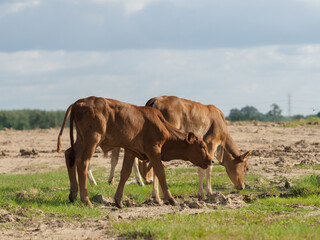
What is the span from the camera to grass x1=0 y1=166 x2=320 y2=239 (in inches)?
279

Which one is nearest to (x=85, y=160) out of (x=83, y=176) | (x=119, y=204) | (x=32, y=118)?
(x=83, y=176)

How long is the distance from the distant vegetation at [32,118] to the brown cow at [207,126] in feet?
91.9

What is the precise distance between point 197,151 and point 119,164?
345 inches

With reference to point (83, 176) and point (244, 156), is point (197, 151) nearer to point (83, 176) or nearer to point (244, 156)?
point (83, 176)

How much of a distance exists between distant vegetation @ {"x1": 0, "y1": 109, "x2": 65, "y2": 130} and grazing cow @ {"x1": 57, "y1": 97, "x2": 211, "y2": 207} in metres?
29.5

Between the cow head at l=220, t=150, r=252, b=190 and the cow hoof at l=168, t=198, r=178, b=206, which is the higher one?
the cow head at l=220, t=150, r=252, b=190

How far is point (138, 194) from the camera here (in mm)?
10914

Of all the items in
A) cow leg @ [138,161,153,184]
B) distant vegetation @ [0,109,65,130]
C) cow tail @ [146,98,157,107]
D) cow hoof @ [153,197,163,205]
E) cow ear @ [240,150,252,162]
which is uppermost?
cow tail @ [146,98,157,107]

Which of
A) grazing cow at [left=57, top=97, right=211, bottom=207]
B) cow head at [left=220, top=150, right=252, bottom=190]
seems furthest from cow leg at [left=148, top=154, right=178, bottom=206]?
cow head at [left=220, top=150, right=252, bottom=190]

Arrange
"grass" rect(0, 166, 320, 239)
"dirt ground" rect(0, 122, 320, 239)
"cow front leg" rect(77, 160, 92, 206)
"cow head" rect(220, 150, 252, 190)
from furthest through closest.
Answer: "cow head" rect(220, 150, 252, 190)
"cow front leg" rect(77, 160, 92, 206)
"dirt ground" rect(0, 122, 320, 239)
"grass" rect(0, 166, 320, 239)

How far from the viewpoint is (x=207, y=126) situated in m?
11.9

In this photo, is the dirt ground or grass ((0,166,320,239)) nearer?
grass ((0,166,320,239))

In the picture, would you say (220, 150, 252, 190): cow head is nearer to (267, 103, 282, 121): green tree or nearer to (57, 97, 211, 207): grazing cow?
(57, 97, 211, 207): grazing cow

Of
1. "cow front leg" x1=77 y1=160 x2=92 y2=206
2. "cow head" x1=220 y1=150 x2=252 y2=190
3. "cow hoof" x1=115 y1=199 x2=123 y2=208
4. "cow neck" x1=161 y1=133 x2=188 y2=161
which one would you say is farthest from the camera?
"cow head" x1=220 y1=150 x2=252 y2=190
